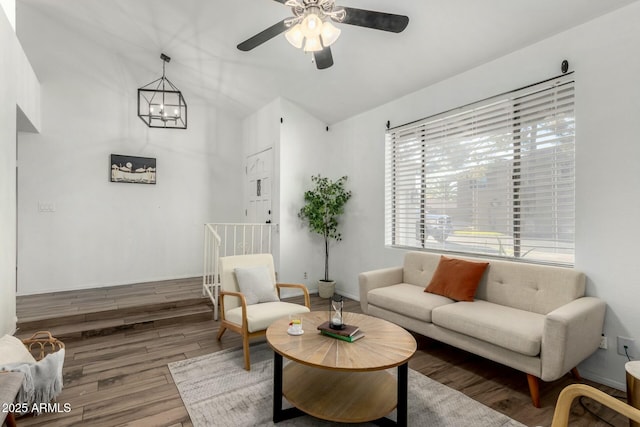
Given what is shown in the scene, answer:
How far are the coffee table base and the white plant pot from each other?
2.48 m

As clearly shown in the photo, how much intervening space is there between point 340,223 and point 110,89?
4051 mm

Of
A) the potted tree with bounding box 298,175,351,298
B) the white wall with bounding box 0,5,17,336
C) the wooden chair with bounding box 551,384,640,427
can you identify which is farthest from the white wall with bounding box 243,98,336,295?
the wooden chair with bounding box 551,384,640,427

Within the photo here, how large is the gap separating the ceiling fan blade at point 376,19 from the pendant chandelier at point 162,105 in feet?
9.41

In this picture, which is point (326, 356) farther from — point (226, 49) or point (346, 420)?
point (226, 49)

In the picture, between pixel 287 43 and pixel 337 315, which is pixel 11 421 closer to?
pixel 337 315

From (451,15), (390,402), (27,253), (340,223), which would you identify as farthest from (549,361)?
(27,253)

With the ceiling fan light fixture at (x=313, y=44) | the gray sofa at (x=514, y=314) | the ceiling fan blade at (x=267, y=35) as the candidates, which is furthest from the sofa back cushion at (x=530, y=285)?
the ceiling fan blade at (x=267, y=35)

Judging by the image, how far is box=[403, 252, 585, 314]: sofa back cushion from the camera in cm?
255

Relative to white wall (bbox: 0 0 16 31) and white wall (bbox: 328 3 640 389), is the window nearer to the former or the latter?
white wall (bbox: 328 3 640 389)

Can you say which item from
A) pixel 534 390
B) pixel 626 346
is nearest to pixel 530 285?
pixel 626 346

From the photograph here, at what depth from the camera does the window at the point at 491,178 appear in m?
2.80

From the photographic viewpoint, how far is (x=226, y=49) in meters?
4.17

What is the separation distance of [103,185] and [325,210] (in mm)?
3359

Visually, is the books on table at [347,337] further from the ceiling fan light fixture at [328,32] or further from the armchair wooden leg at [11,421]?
the ceiling fan light fixture at [328,32]
